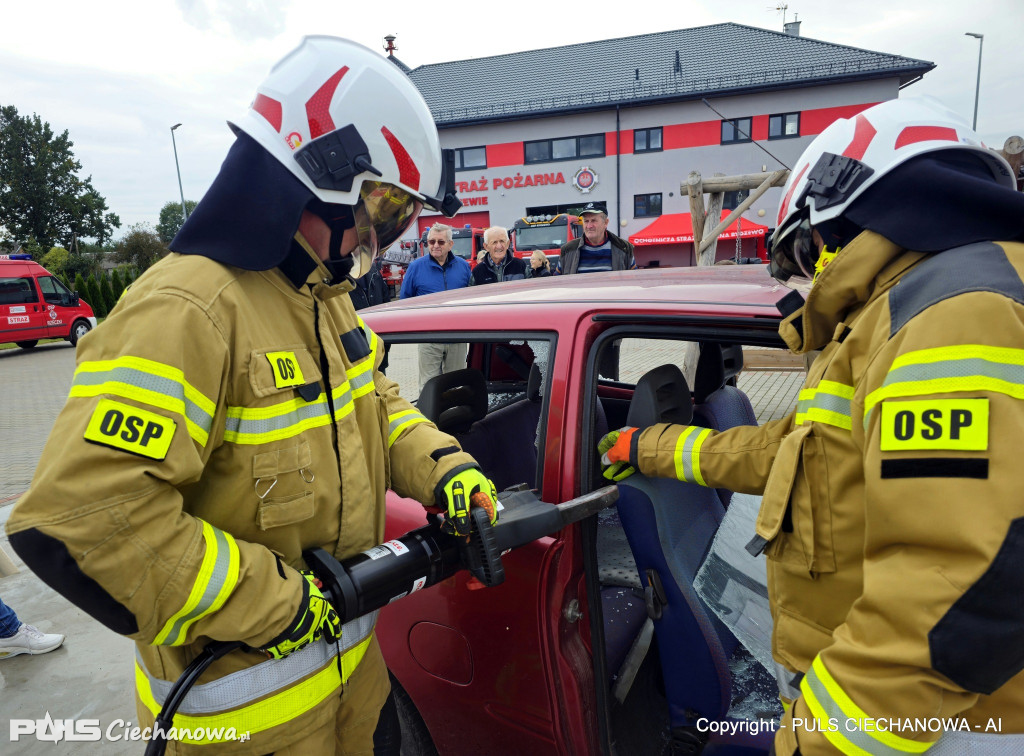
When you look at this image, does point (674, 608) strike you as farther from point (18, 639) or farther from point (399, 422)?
point (18, 639)

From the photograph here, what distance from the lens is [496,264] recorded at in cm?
697

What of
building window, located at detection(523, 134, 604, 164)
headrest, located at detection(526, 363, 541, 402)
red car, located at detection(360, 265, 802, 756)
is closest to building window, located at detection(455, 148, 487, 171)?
building window, located at detection(523, 134, 604, 164)

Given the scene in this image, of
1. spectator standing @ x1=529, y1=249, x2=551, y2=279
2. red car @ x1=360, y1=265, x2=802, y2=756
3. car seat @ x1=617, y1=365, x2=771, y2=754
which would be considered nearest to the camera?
red car @ x1=360, y1=265, x2=802, y2=756

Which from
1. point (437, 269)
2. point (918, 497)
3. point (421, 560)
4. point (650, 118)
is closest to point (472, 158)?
point (650, 118)

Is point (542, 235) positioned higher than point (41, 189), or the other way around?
point (41, 189)

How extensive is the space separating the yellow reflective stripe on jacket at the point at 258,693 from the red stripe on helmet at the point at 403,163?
3.23ft

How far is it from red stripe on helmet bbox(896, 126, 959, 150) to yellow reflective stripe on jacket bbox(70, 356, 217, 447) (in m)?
1.30

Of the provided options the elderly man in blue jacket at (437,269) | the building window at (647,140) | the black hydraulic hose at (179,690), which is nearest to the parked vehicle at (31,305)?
the elderly man in blue jacket at (437,269)

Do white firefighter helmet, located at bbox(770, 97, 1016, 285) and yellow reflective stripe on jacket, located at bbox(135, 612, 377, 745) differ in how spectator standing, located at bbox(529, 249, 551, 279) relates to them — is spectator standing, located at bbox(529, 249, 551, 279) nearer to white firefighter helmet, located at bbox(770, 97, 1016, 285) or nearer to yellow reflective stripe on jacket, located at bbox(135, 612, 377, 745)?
white firefighter helmet, located at bbox(770, 97, 1016, 285)

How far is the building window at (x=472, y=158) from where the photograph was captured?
27094mm

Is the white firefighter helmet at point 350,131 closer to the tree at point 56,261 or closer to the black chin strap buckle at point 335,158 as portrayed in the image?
the black chin strap buckle at point 335,158

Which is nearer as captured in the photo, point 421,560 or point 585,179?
point 421,560

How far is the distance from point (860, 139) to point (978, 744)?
104 centimetres

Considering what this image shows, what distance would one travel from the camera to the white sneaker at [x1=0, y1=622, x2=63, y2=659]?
266cm
